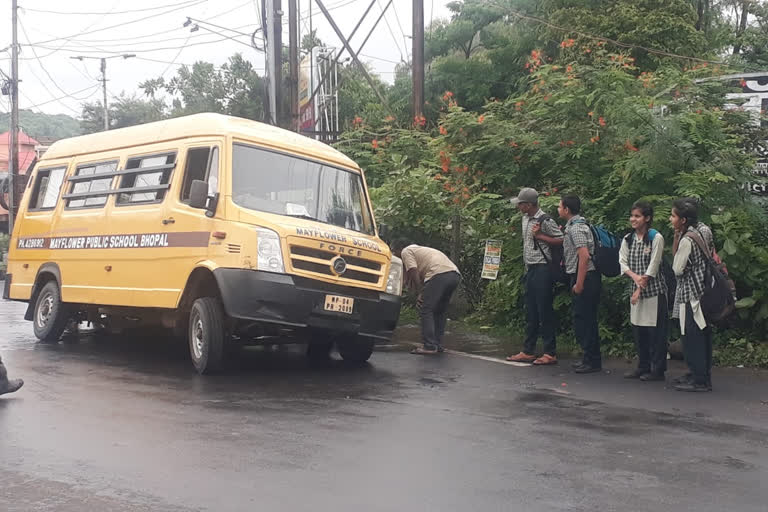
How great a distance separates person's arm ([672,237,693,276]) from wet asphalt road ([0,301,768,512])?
1.11 meters

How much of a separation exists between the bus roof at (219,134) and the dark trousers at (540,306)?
7.79 feet

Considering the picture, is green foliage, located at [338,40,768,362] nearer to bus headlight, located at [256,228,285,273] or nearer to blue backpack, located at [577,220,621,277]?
blue backpack, located at [577,220,621,277]

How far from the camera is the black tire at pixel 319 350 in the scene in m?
10.6

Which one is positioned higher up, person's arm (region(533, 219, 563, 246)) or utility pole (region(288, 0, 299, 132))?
utility pole (region(288, 0, 299, 132))

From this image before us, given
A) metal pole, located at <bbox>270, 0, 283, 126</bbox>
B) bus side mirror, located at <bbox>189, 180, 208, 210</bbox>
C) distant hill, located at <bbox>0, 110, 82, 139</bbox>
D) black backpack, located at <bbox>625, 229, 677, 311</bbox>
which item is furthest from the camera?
distant hill, located at <bbox>0, 110, 82, 139</bbox>

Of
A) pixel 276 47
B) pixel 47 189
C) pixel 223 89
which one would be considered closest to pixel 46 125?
pixel 223 89

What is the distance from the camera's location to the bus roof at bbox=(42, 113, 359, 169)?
31.5ft

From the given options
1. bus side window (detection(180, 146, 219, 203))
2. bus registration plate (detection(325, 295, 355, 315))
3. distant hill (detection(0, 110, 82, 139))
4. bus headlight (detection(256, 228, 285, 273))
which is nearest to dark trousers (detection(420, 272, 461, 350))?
bus registration plate (detection(325, 295, 355, 315))

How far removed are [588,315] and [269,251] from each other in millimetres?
3291

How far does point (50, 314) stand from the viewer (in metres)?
11.7

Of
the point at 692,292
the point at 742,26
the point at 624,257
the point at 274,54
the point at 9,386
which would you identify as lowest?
the point at 9,386

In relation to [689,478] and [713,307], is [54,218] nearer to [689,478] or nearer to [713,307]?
[713,307]

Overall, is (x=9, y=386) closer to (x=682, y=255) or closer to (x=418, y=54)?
(x=682, y=255)

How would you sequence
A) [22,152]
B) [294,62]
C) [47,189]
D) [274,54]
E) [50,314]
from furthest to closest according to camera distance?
[22,152]
[294,62]
[274,54]
[47,189]
[50,314]
